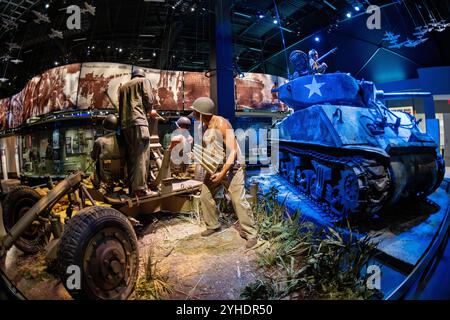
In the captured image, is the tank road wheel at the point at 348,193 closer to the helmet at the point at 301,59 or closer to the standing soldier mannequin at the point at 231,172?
the standing soldier mannequin at the point at 231,172

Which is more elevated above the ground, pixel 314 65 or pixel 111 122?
pixel 314 65

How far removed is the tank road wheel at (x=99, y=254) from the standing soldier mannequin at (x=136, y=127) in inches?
42.8

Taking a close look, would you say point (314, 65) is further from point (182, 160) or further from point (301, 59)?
point (182, 160)

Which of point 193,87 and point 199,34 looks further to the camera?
point 199,34

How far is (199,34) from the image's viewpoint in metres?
14.4

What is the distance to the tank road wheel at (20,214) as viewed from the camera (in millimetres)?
3406

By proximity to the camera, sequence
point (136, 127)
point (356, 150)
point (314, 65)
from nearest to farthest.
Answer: point (136, 127), point (356, 150), point (314, 65)

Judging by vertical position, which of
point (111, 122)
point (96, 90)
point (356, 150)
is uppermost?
point (96, 90)

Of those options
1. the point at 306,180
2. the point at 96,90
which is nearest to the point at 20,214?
the point at 306,180

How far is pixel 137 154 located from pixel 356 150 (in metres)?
3.55

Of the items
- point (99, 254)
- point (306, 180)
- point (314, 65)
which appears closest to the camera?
point (99, 254)

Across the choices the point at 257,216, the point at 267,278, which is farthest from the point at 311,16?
the point at 267,278

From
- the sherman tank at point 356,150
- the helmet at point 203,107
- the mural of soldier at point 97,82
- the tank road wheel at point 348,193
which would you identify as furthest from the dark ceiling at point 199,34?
the tank road wheel at point 348,193

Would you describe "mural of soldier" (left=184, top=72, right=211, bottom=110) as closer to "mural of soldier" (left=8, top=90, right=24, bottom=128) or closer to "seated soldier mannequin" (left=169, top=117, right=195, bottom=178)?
"seated soldier mannequin" (left=169, top=117, right=195, bottom=178)
